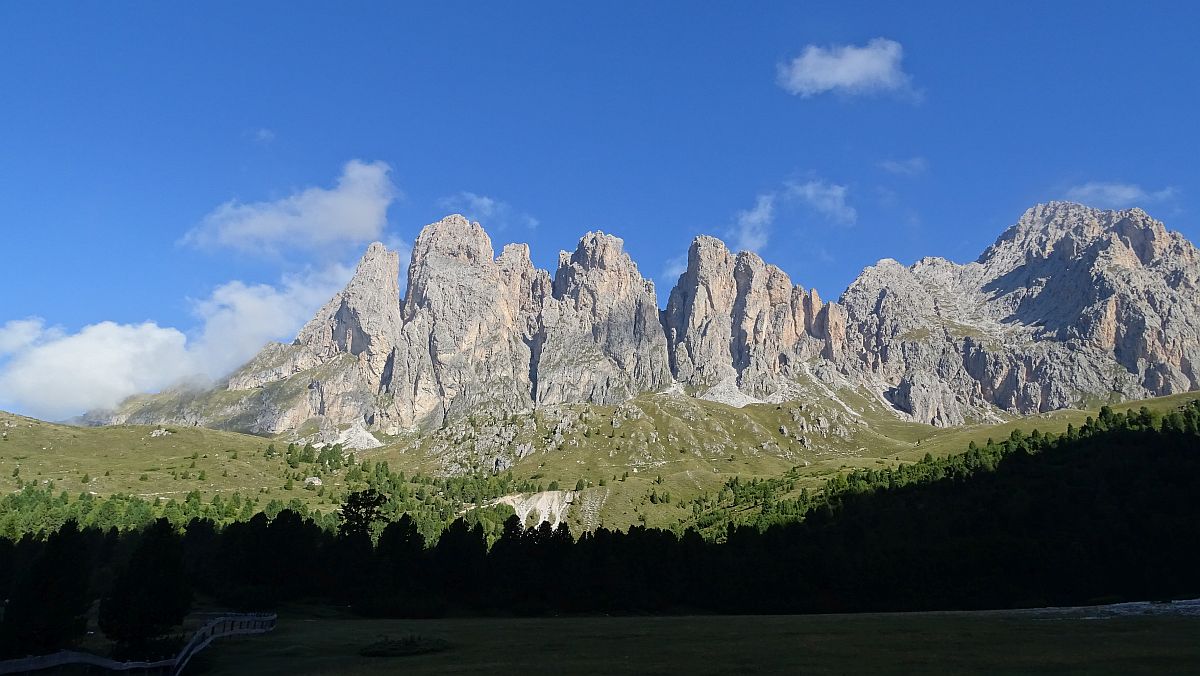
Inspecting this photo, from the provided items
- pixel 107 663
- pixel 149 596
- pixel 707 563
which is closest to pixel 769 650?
pixel 107 663

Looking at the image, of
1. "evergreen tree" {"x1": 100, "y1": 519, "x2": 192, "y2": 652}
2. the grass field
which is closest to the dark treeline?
"evergreen tree" {"x1": 100, "y1": 519, "x2": 192, "y2": 652}

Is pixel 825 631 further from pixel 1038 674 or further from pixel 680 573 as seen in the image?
pixel 680 573

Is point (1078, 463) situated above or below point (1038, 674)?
above

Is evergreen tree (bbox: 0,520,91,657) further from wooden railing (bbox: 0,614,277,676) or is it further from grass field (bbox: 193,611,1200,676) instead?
grass field (bbox: 193,611,1200,676)

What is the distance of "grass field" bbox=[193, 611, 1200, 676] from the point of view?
1226 inches

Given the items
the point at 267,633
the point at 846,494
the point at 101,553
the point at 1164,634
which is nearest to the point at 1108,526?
the point at 846,494

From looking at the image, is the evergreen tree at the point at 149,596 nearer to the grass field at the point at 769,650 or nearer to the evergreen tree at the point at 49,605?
the evergreen tree at the point at 49,605

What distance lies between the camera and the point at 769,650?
128 ft

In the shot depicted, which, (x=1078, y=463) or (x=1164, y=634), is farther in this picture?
(x=1078, y=463)

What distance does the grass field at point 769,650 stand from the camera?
102ft

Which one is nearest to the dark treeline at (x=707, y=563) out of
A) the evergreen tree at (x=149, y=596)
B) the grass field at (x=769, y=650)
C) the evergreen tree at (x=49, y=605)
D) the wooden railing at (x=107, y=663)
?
the evergreen tree at (x=149, y=596)

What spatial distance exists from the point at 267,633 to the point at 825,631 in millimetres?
43430

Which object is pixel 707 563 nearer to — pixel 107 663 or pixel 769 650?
pixel 769 650

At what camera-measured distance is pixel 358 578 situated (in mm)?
103750
